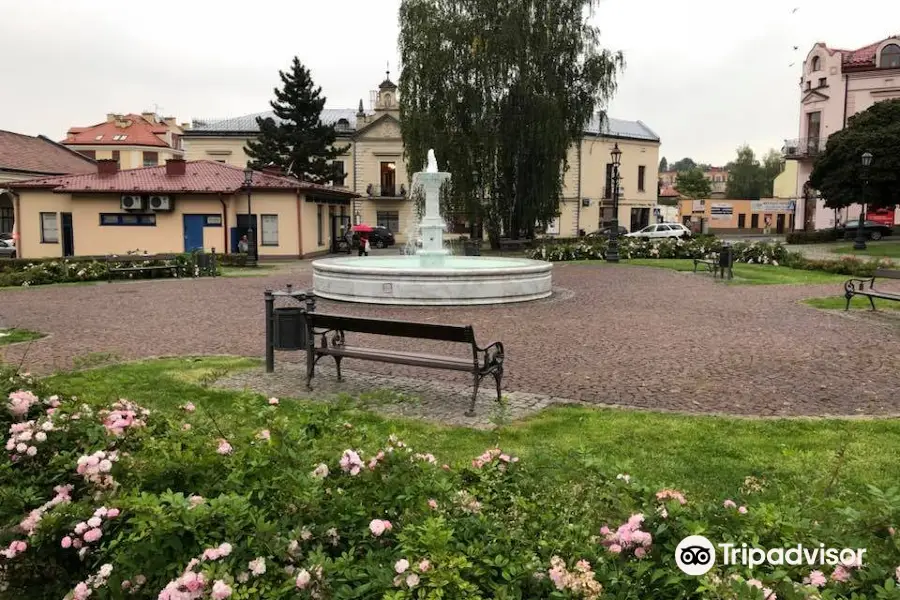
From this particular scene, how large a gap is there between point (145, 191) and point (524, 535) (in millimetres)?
34518

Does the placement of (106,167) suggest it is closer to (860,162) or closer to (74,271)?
(74,271)

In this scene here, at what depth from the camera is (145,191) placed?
111 ft

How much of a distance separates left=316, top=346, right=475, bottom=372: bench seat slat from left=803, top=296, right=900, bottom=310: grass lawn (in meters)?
10.9

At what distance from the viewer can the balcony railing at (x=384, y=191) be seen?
5356cm

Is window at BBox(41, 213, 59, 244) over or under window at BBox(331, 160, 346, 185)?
under

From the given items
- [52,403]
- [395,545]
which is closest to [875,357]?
[395,545]

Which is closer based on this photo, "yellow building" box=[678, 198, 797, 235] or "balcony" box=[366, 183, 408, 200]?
"balcony" box=[366, 183, 408, 200]

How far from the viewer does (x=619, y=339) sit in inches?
450

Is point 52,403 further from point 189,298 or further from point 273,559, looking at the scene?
point 189,298

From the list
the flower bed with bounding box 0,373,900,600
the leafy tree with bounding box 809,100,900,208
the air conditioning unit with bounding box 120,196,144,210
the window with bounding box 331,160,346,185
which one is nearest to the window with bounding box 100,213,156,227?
the air conditioning unit with bounding box 120,196,144,210

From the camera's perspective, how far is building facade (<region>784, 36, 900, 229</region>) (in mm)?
48719

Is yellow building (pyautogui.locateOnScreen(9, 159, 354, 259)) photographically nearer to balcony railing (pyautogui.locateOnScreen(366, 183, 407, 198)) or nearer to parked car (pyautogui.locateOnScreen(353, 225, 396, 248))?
parked car (pyautogui.locateOnScreen(353, 225, 396, 248))

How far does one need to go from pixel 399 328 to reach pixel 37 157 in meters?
52.5

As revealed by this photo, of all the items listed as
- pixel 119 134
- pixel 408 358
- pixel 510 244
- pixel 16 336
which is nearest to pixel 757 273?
pixel 510 244
